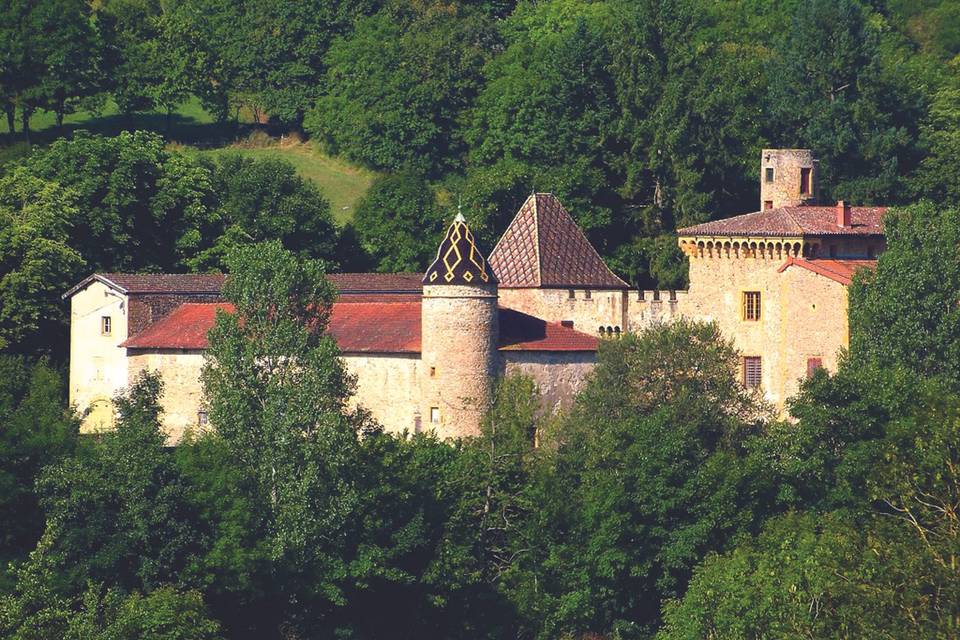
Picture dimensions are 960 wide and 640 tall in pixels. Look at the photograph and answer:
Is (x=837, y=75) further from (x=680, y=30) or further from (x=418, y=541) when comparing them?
(x=418, y=541)

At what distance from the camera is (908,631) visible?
4628 cm

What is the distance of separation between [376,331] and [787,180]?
13839 millimetres

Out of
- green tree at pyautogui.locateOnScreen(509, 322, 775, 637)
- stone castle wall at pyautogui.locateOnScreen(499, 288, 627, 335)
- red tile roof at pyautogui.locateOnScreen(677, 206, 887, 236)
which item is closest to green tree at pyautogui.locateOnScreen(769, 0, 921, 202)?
red tile roof at pyautogui.locateOnScreen(677, 206, 887, 236)

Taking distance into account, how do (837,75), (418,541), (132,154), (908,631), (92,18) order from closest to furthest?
(908,631) < (418,541) < (132,154) < (837,75) < (92,18)

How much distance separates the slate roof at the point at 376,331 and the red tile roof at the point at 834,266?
585 cm

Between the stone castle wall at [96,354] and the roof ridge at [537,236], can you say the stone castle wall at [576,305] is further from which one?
the stone castle wall at [96,354]

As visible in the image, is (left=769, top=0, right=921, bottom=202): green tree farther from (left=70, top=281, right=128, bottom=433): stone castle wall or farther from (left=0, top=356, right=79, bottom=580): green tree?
(left=0, top=356, right=79, bottom=580): green tree

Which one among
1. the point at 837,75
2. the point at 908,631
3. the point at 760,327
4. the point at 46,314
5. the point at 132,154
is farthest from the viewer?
the point at 837,75

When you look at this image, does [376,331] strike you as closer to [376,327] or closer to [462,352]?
[376,327]

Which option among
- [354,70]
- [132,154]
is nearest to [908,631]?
[132,154]

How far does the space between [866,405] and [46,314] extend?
27.9 metres

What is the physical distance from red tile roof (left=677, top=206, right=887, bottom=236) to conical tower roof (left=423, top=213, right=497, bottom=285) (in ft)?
25.0

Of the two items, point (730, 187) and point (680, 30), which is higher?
point (680, 30)

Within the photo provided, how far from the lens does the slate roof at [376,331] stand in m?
69.9
